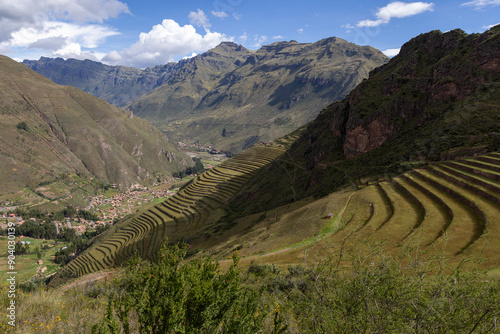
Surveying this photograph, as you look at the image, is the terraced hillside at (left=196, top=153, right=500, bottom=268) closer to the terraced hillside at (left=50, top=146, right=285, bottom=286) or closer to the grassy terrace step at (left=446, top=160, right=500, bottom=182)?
the grassy terrace step at (left=446, top=160, right=500, bottom=182)

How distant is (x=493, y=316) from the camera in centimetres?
840

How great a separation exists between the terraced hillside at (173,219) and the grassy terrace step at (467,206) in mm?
61470

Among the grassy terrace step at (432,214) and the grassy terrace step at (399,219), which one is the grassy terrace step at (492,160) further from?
the grassy terrace step at (399,219)

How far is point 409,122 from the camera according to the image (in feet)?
209

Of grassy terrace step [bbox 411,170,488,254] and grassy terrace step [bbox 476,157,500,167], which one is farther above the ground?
grassy terrace step [bbox 476,157,500,167]

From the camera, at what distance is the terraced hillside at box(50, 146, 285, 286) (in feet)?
274

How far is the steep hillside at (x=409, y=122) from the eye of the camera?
1933 inches

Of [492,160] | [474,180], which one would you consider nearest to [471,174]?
[474,180]

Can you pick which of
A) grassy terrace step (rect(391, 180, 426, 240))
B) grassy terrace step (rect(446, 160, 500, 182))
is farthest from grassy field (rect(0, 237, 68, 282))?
grassy terrace step (rect(446, 160, 500, 182))

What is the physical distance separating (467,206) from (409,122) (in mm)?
40363

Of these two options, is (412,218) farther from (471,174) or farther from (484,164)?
(484,164)

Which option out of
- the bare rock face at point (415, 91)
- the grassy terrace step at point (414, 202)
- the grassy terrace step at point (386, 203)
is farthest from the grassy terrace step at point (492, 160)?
the bare rock face at point (415, 91)

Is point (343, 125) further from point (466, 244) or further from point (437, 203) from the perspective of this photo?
point (466, 244)

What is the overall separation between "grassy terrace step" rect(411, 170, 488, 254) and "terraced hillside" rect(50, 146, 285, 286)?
2420 inches
